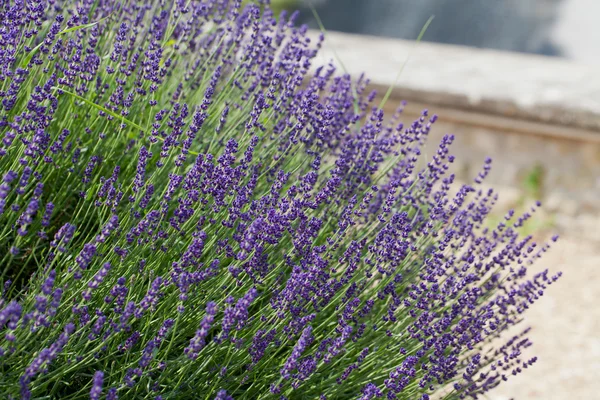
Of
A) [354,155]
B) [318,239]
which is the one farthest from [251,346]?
[354,155]

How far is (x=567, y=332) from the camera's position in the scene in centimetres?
445

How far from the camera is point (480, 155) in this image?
18.5 feet

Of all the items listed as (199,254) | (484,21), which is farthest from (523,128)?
(484,21)

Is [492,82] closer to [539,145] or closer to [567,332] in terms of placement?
[539,145]

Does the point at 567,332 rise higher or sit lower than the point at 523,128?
lower

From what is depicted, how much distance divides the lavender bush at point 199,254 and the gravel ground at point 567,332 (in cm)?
168

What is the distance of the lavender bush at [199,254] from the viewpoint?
161 cm

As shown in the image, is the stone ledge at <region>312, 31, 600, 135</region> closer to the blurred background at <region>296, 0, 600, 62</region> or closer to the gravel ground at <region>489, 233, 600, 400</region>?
the gravel ground at <region>489, 233, 600, 400</region>

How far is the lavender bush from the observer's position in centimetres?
161

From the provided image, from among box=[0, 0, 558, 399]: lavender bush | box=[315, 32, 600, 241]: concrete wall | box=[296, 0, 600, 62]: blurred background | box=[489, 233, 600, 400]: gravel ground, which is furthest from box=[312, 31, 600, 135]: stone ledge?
box=[296, 0, 600, 62]: blurred background

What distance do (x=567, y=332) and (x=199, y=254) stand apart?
11.2 ft

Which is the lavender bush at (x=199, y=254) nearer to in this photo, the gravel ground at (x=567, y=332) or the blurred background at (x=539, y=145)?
the gravel ground at (x=567, y=332)

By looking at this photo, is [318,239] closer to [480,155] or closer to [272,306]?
[272,306]

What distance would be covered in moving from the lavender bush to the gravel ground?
1.68 meters
